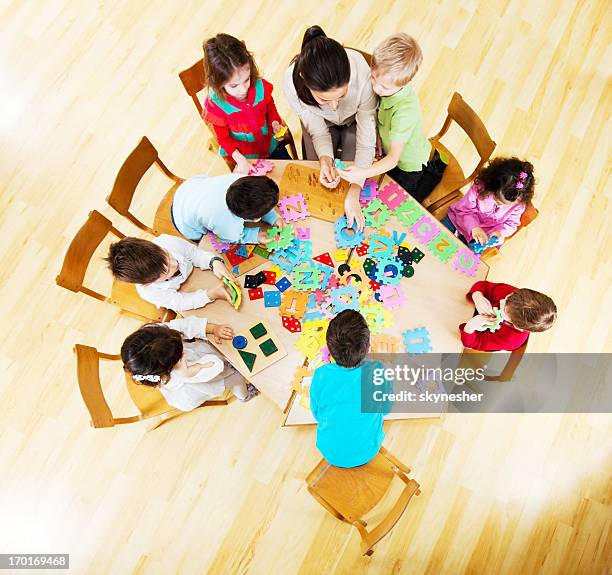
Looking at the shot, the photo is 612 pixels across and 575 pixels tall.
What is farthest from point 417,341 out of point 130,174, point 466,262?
point 130,174

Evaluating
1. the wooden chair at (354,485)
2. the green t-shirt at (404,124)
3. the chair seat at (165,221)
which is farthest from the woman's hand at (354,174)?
the wooden chair at (354,485)

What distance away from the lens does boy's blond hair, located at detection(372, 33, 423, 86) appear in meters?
2.04

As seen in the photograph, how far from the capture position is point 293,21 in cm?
383

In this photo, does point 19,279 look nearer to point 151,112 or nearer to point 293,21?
point 151,112

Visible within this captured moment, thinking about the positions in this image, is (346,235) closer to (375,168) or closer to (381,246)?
(381,246)

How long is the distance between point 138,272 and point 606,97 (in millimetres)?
3798

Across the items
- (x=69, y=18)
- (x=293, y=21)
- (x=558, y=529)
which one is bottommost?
(x=558, y=529)

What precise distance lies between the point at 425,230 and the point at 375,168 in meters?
0.41

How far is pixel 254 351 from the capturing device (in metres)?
2.23

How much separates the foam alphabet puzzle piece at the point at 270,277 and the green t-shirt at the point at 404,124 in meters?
0.93

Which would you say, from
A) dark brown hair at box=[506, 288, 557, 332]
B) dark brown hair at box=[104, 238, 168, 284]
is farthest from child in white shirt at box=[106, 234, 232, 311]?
dark brown hair at box=[506, 288, 557, 332]

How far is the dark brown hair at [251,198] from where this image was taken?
214 centimetres

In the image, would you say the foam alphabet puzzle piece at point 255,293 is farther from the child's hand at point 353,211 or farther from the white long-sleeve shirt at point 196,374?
the child's hand at point 353,211

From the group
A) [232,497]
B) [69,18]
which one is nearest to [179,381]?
[232,497]
